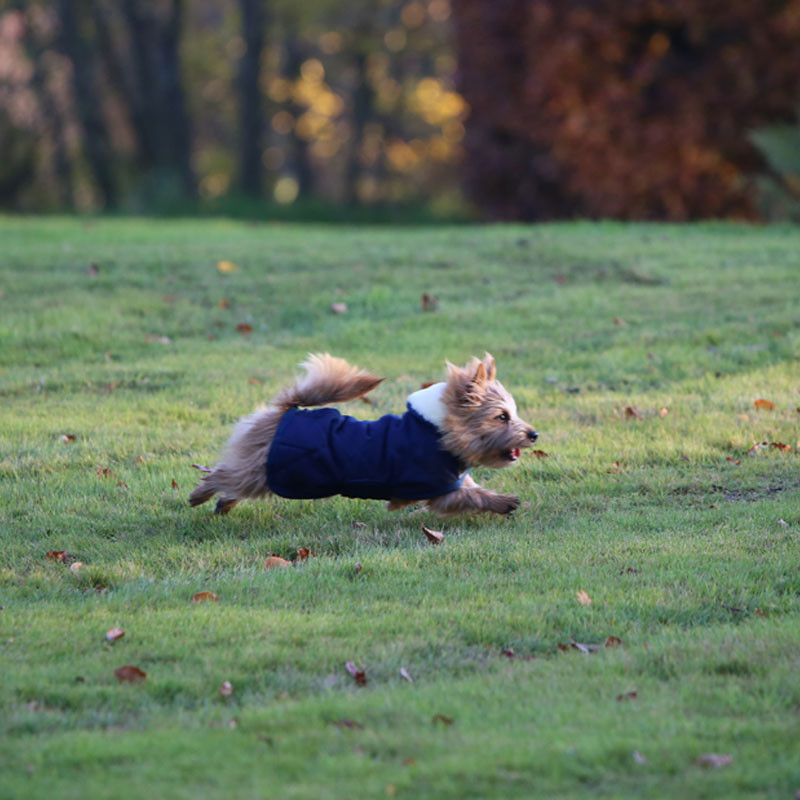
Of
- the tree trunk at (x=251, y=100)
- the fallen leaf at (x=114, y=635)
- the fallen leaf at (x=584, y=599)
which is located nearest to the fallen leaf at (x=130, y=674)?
the fallen leaf at (x=114, y=635)

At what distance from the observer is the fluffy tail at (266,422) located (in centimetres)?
597

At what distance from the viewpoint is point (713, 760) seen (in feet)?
11.7

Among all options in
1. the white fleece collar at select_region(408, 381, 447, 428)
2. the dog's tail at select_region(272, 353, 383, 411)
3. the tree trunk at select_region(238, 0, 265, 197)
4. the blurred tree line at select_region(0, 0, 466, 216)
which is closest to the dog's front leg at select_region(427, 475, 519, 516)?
the white fleece collar at select_region(408, 381, 447, 428)

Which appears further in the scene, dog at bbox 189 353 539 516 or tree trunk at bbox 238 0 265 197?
tree trunk at bbox 238 0 265 197

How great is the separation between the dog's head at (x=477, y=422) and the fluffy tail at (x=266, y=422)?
0.41 metres

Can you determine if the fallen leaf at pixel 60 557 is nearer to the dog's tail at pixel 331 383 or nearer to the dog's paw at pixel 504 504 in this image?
the dog's tail at pixel 331 383

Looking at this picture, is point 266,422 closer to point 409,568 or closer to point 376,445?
point 376,445

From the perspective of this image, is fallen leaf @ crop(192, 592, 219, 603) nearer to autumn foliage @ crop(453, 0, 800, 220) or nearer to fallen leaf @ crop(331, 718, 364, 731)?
fallen leaf @ crop(331, 718, 364, 731)

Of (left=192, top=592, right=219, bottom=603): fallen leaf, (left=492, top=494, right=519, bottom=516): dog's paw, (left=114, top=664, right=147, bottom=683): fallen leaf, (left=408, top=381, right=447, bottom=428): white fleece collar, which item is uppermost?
(left=408, top=381, right=447, bottom=428): white fleece collar

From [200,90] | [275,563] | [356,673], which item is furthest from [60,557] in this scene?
[200,90]

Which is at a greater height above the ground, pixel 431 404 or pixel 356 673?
pixel 431 404

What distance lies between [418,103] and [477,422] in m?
29.4

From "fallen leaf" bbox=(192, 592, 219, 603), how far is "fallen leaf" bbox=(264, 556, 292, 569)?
469 millimetres

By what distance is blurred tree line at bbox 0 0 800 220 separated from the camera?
1772 cm
